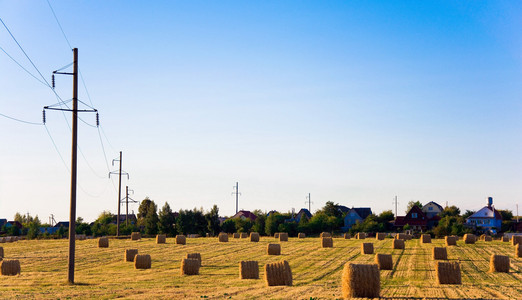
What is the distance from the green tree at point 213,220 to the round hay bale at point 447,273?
3185 inches

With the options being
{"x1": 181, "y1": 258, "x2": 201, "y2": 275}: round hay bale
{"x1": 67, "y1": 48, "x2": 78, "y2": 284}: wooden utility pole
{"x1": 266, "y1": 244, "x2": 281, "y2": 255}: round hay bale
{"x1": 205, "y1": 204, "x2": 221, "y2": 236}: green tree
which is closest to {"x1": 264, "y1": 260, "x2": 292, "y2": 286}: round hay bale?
{"x1": 181, "y1": 258, "x2": 201, "y2": 275}: round hay bale

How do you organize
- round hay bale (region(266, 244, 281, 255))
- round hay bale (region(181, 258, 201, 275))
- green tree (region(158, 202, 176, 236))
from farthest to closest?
green tree (region(158, 202, 176, 236)) → round hay bale (region(266, 244, 281, 255)) → round hay bale (region(181, 258, 201, 275))

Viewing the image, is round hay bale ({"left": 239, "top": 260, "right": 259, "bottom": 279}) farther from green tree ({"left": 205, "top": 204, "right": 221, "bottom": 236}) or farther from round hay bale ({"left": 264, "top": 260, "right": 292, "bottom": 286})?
green tree ({"left": 205, "top": 204, "right": 221, "bottom": 236})

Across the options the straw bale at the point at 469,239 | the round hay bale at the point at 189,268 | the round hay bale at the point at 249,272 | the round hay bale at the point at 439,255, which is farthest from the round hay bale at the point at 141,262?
the straw bale at the point at 469,239

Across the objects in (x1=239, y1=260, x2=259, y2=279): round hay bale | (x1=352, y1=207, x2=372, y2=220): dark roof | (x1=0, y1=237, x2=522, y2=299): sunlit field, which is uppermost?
(x1=352, y1=207, x2=372, y2=220): dark roof

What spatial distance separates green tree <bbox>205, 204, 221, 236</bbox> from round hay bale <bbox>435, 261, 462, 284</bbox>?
80894 mm

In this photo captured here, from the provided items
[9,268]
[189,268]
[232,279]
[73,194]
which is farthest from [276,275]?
[9,268]

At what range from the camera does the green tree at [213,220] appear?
11069 cm

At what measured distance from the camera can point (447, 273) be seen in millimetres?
31828

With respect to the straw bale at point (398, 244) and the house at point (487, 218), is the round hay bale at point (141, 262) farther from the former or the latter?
the house at point (487, 218)

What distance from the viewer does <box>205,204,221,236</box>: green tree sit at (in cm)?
11069

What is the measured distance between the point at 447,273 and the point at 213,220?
81.8 meters

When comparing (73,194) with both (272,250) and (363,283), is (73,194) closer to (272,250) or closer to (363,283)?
(363,283)

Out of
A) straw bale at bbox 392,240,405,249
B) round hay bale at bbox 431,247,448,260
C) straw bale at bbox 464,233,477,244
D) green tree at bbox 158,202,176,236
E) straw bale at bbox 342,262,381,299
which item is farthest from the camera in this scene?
green tree at bbox 158,202,176,236
